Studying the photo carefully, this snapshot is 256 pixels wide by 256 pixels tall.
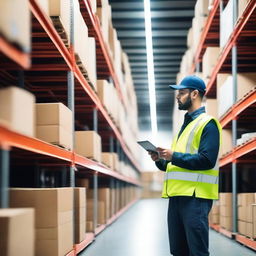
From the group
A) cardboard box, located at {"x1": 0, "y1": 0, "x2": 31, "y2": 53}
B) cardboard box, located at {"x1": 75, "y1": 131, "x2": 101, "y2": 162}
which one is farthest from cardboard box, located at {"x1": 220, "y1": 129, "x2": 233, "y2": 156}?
cardboard box, located at {"x1": 0, "y1": 0, "x2": 31, "y2": 53}

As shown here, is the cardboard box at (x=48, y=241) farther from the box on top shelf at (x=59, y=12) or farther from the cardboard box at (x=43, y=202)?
the box on top shelf at (x=59, y=12)

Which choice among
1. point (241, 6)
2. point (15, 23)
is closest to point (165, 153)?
point (15, 23)

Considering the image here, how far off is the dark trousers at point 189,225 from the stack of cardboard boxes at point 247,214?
204 cm

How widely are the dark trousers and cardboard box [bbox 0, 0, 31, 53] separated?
1.67 meters

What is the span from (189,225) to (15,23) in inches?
72.5

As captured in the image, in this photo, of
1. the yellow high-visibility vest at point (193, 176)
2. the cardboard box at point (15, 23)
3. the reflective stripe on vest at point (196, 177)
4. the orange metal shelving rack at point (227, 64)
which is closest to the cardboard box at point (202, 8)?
the orange metal shelving rack at point (227, 64)

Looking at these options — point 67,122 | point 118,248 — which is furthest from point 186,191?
point 118,248

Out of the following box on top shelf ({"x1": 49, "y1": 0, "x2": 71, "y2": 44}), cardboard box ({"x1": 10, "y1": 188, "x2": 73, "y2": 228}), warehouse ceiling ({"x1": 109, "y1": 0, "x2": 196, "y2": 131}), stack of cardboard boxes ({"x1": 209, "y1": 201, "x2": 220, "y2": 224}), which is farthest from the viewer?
warehouse ceiling ({"x1": 109, "y1": 0, "x2": 196, "y2": 131})

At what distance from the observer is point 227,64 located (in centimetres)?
745

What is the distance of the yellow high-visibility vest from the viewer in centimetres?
348

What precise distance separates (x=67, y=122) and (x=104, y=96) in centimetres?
275

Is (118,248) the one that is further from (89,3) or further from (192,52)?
(192,52)

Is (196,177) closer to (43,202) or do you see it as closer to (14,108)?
(43,202)

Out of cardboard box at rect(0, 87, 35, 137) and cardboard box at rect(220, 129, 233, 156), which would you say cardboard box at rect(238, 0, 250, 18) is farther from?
cardboard box at rect(0, 87, 35, 137)
